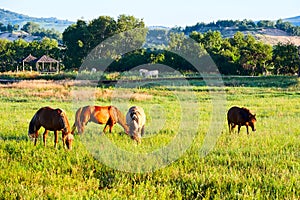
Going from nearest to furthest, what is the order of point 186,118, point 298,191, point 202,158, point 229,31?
1. point 298,191
2. point 202,158
3. point 186,118
4. point 229,31

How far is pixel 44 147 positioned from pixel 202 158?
13.5 feet

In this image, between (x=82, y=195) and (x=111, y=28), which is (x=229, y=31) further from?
(x=82, y=195)

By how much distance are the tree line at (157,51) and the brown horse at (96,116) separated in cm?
4214

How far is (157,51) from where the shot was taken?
59.0 metres

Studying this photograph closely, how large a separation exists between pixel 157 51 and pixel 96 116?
155ft

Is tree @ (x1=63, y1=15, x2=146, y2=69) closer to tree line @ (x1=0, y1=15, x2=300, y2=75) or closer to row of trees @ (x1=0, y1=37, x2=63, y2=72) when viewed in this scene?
tree line @ (x1=0, y1=15, x2=300, y2=75)

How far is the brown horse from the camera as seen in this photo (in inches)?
484

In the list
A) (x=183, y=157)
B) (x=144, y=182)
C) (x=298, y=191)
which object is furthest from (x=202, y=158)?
(x=298, y=191)

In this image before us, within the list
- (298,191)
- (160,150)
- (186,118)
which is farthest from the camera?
(186,118)

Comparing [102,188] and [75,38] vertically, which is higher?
[75,38]

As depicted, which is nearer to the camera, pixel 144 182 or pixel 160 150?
pixel 144 182

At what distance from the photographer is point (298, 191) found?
7.42 m

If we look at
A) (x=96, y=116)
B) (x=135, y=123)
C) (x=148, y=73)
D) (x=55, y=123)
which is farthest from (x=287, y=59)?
(x=55, y=123)

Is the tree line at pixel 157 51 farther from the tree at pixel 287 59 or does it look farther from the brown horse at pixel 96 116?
the brown horse at pixel 96 116
